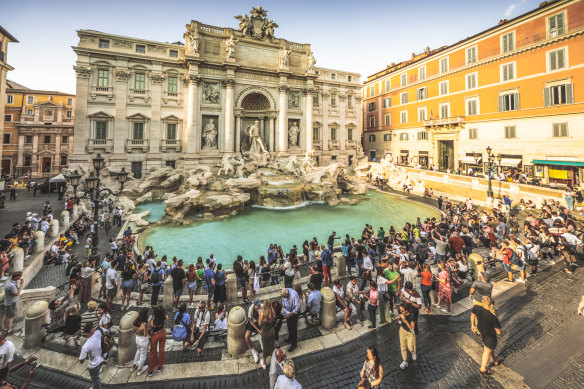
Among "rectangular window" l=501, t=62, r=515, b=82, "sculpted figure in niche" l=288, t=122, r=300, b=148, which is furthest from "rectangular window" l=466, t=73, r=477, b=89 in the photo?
"sculpted figure in niche" l=288, t=122, r=300, b=148

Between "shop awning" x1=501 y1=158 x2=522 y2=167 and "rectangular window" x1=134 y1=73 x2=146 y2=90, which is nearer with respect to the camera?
"shop awning" x1=501 y1=158 x2=522 y2=167

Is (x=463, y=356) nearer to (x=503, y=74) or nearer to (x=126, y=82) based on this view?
(x=503, y=74)

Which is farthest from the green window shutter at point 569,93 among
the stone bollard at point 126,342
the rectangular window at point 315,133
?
the stone bollard at point 126,342

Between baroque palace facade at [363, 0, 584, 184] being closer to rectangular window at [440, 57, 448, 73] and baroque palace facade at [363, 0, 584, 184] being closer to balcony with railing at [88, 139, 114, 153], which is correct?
rectangular window at [440, 57, 448, 73]

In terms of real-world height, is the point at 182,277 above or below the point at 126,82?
below

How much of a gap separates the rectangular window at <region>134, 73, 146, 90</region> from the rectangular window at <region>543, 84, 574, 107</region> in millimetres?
33566

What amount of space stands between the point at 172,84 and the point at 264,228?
1900 centimetres

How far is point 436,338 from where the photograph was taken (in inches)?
206

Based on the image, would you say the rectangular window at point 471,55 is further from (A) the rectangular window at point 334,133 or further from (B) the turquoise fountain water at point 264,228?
(B) the turquoise fountain water at point 264,228

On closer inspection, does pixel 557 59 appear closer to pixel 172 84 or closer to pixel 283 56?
pixel 283 56

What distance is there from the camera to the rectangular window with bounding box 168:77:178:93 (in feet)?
80.0

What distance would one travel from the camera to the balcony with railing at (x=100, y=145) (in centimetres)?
2179

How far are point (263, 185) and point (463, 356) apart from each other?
1618 cm

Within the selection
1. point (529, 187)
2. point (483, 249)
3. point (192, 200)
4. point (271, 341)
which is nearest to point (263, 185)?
point (192, 200)
